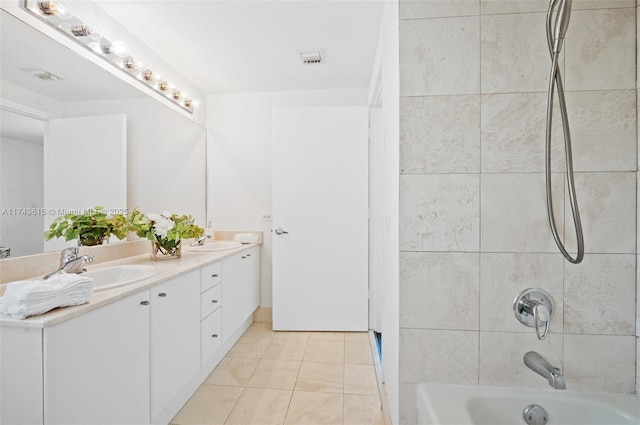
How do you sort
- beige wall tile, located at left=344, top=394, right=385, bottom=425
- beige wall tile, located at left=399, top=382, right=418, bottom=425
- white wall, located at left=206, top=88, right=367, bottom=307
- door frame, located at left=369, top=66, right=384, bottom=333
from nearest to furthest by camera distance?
1. beige wall tile, located at left=399, top=382, right=418, bottom=425
2. beige wall tile, located at left=344, top=394, right=385, bottom=425
3. door frame, located at left=369, top=66, right=384, bottom=333
4. white wall, located at left=206, top=88, right=367, bottom=307

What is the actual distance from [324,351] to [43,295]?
1861mm

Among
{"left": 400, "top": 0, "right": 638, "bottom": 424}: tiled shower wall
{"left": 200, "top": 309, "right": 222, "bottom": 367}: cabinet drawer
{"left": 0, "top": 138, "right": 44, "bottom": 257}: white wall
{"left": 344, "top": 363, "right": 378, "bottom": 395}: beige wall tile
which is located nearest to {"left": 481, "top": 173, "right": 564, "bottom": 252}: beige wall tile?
{"left": 400, "top": 0, "right": 638, "bottom": 424}: tiled shower wall

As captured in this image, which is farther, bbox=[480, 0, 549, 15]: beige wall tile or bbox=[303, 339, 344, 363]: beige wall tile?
bbox=[303, 339, 344, 363]: beige wall tile

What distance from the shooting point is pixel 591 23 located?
3.28ft

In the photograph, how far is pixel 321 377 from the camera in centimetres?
195

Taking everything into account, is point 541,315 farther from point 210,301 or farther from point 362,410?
point 210,301

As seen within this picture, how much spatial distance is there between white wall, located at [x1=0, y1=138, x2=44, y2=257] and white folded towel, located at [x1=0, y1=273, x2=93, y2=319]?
1.33ft

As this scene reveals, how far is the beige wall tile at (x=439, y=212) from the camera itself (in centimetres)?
104

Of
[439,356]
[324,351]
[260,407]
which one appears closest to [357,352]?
[324,351]

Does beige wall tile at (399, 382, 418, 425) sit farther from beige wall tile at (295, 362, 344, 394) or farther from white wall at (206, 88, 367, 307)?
white wall at (206, 88, 367, 307)

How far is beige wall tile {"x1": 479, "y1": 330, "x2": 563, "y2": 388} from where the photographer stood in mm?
1020

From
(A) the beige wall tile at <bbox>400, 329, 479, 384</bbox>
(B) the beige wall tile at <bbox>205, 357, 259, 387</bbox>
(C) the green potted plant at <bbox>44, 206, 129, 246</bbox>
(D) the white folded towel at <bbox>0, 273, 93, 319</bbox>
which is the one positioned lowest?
(B) the beige wall tile at <bbox>205, 357, 259, 387</bbox>

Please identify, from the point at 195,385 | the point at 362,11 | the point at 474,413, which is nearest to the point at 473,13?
the point at 362,11

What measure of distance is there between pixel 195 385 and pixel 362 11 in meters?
2.49
